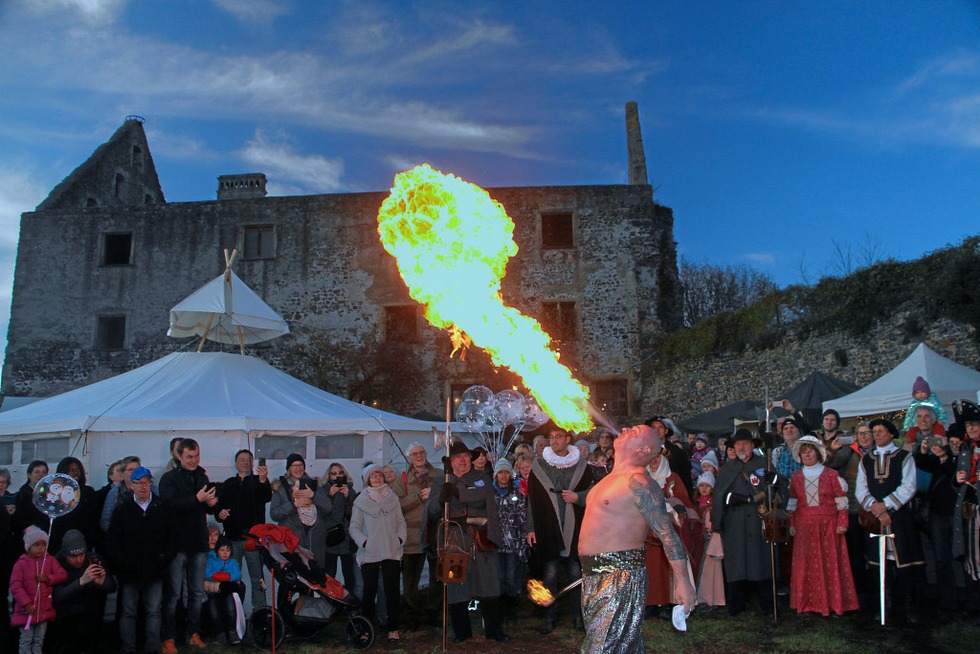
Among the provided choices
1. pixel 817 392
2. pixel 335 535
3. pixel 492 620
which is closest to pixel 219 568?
pixel 335 535

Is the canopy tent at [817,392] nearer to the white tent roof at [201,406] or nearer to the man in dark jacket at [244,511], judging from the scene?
the white tent roof at [201,406]

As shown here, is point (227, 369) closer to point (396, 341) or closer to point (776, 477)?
point (776, 477)

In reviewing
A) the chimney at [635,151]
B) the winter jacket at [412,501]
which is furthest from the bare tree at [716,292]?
the winter jacket at [412,501]

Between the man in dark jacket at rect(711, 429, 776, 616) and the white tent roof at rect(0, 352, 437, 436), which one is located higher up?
the white tent roof at rect(0, 352, 437, 436)

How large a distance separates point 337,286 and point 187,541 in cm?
1581

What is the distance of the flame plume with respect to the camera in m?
9.94

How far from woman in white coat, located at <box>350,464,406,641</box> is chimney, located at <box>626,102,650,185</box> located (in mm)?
17286

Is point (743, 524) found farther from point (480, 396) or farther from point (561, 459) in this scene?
point (480, 396)

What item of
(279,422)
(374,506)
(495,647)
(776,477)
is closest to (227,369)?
(279,422)

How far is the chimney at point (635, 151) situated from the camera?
2358 centimetres

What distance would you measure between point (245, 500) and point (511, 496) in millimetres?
2597

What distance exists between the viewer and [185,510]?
7.42 meters

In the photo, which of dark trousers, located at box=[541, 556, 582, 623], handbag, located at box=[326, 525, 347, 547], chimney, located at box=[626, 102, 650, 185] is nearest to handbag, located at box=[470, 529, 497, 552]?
dark trousers, located at box=[541, 556, 582, 623]

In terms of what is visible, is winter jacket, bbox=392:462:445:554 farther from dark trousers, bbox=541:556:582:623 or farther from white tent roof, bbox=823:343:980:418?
white tent roof, bbox=823:343:980:418
